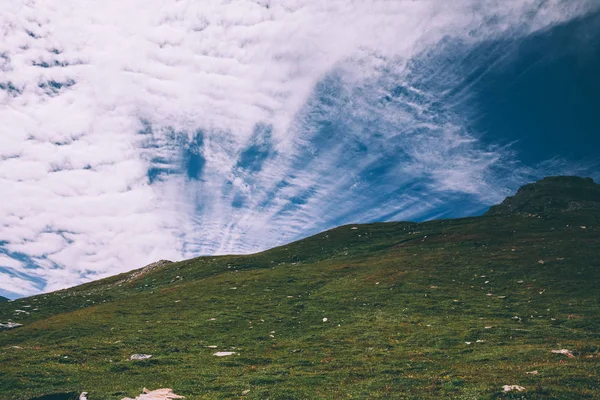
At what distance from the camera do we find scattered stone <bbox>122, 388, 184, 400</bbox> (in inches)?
805

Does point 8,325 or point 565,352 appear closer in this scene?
point 565,352

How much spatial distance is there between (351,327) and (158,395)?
20430 mm

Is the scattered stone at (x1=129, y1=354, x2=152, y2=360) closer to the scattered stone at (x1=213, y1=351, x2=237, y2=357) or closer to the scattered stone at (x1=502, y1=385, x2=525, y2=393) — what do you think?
the scattered stone at (x1=213, y1=351, x2=237, y2=357)

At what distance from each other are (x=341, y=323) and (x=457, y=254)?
3286 cm

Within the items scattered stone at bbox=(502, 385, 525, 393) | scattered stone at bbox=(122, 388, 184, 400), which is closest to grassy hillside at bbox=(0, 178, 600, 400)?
scattered stone at bbox=(502, 385, 525, 393)

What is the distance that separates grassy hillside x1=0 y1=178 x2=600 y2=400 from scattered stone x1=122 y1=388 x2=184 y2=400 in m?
0.62

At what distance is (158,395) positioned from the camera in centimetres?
2092

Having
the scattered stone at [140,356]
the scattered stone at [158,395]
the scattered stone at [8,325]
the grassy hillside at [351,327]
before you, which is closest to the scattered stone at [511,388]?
the grassy hillside at [351,327]

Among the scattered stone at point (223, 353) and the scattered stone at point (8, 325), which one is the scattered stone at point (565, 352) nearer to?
the scattered stone at point (223, 353)

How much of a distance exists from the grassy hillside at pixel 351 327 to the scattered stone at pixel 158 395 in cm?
62

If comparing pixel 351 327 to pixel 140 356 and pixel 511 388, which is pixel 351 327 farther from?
pixel 511 388

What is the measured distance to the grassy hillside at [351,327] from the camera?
71.4 feet

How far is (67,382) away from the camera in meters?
23.6

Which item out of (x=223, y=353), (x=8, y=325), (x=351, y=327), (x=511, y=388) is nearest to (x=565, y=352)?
(x=511, y=388)
